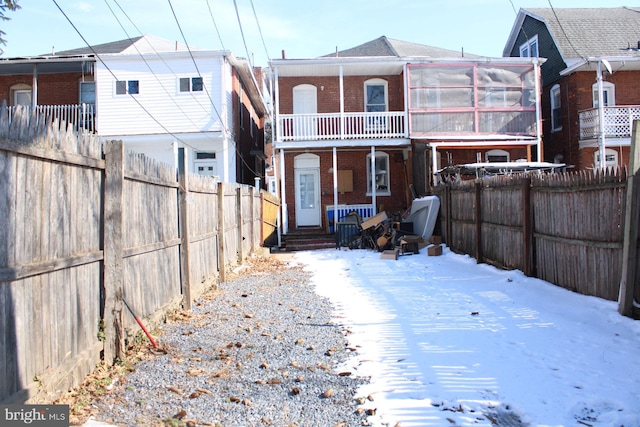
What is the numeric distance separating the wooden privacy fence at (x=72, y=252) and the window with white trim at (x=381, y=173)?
46.9ft

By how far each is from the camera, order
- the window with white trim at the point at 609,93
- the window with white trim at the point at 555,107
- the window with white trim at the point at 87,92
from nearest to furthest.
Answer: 1. the window with white trim at the point at 87,92
2. the window with white trim at the point at 609,93
3. the window with white trim at the point at 555,107

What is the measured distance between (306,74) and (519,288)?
14539 millimetres

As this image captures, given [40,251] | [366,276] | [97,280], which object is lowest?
[366,276]

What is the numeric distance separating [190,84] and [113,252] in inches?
638

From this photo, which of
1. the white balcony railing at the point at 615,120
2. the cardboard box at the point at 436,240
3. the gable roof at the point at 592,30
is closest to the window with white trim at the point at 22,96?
the cardboard box at the point at 436,240

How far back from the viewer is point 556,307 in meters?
6.95

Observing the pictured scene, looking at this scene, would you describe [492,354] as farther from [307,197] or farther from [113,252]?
[307,197]

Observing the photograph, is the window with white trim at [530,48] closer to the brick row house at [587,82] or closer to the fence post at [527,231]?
the brick row house at [587,82]

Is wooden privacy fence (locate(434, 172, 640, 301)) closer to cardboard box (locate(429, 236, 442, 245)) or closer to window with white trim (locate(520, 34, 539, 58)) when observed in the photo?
cardboard box (locate(429, 236, 442, 245))

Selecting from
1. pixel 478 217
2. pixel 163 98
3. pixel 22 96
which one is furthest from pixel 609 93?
pixel 22 96

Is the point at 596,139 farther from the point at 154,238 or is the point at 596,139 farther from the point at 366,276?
the point at 154,238

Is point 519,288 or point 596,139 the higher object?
point 596,139

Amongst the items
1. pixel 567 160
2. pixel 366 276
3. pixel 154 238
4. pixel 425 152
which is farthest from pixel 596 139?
pixel 154 238

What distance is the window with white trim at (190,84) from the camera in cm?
1972
